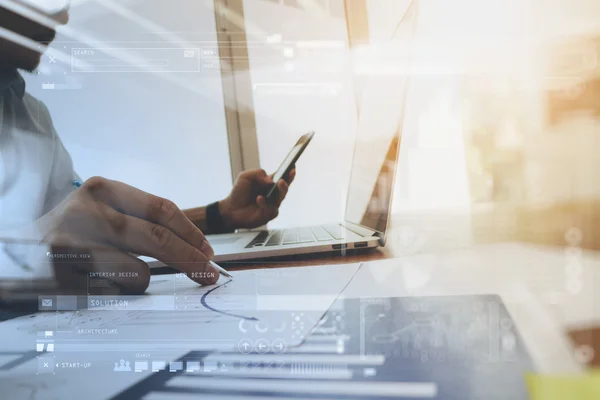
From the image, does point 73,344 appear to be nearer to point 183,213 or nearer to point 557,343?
point 183,213

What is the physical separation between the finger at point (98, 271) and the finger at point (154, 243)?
0.05 feet

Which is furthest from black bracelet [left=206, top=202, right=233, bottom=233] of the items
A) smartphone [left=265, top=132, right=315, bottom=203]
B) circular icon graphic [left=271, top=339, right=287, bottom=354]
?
circular icon graphic [left=271, top=339, right=287, bottom=354]

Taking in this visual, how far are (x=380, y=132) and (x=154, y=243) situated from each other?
0.31 m

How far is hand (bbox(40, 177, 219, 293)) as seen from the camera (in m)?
0.39

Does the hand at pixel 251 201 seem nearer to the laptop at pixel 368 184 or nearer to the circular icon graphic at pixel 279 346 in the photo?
the laptop at pixel 368 184

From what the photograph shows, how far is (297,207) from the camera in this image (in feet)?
1.48

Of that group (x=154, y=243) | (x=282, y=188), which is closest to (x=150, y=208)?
(x=154, y=243)

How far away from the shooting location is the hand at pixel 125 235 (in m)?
0.39

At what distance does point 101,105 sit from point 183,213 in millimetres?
165

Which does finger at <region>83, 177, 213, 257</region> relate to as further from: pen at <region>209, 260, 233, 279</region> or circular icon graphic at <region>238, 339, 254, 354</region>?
circular icon graphic at <region>238, 339, 254, 354</region>

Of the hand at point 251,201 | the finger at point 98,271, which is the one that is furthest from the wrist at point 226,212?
the finger at point 98,271

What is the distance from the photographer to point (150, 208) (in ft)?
1.32

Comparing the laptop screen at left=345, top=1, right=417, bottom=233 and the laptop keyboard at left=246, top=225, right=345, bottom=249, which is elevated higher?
the laptop screen at left=345, top=1, right=417, bottom=233

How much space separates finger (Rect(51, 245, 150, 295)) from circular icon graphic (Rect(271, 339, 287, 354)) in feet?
0.56
